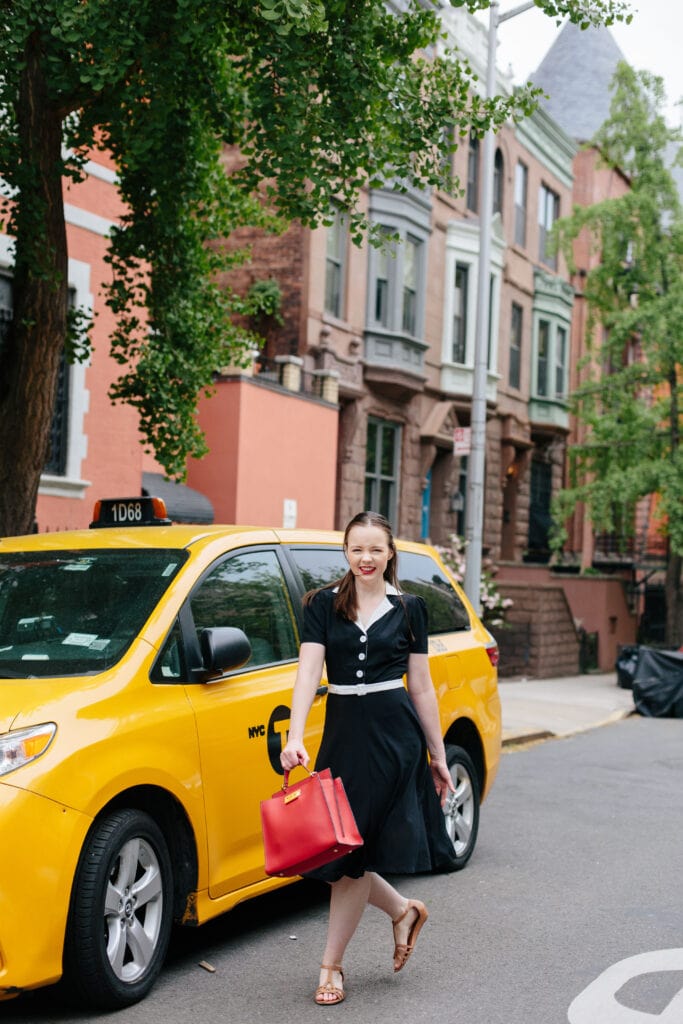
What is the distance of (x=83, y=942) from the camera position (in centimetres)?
452

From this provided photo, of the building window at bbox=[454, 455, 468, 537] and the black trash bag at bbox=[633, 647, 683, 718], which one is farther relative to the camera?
the building window at bbox=[454, 455, 468, 537]

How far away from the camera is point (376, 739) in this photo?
492cm

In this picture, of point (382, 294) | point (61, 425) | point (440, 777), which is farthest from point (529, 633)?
point (440, 777)

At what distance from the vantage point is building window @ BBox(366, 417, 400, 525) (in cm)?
2450

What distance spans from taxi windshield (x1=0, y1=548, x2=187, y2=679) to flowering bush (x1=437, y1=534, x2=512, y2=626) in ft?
50.1

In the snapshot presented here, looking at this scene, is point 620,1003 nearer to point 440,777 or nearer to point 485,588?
point 440,777

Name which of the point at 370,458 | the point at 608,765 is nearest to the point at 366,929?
the point at 608,765

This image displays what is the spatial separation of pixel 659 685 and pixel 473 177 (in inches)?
534

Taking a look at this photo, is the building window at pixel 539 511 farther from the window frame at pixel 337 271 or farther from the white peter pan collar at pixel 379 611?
the white peter pan collar at pixel 379 611

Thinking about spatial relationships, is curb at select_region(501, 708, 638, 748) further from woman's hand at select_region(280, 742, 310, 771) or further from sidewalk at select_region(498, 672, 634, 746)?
woman's hand at select_region(280, 742, 310, 771)

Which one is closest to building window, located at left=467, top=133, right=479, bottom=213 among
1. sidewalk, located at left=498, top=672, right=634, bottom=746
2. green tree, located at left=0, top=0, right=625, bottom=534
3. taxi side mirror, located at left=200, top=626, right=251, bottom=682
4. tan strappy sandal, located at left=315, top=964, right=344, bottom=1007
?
sidewalk, located at left=498, top=672, right=634, bottom=746

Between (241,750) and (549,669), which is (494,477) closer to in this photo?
(549,669)

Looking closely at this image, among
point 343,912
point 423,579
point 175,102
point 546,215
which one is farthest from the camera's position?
point 546,215

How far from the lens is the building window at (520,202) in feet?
102
